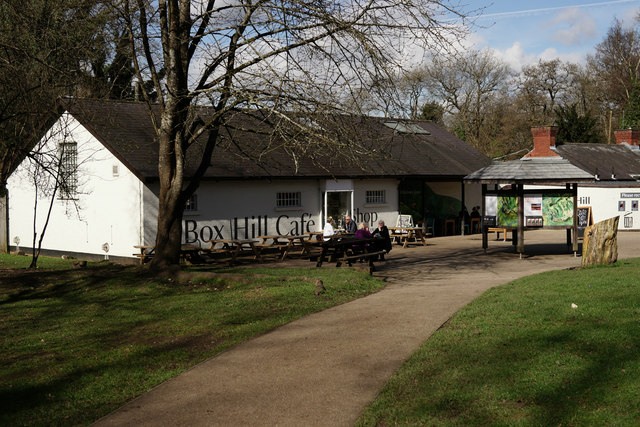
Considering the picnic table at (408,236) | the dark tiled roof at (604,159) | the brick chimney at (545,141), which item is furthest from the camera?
the brick chimney at (545,141)

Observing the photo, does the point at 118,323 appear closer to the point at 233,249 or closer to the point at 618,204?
the point at 233,249

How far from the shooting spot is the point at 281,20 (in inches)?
645

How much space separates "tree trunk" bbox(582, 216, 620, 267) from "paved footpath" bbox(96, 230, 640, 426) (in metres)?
3.65

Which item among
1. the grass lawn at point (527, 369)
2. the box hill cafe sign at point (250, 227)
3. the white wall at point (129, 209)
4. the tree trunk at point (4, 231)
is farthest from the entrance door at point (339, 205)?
the grass lawn at point (527, 369)

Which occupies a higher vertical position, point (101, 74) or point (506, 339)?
point (101, 74)

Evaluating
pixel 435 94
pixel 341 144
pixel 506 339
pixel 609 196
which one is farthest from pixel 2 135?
pixel 435 94

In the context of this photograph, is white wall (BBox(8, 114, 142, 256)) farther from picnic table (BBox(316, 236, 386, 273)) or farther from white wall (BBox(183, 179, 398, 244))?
picnic table (BBox(316, 236, 386, 273))

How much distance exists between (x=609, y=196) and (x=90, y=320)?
104ft

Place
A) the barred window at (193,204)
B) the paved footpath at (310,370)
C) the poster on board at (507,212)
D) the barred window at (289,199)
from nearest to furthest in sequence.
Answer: the paved footpath at (310,370), the poster on board at (507,212), the barred window at (193,204), the barred window at (289,199)

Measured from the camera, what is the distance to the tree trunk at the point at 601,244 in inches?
718

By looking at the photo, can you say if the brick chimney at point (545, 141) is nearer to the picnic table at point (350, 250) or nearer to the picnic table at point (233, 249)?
the picnic table at point (233, 249)

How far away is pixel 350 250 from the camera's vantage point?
21172mm

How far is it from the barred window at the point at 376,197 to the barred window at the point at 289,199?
406 cm

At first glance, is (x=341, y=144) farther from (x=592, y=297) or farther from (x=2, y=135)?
(x=2, y=135)
